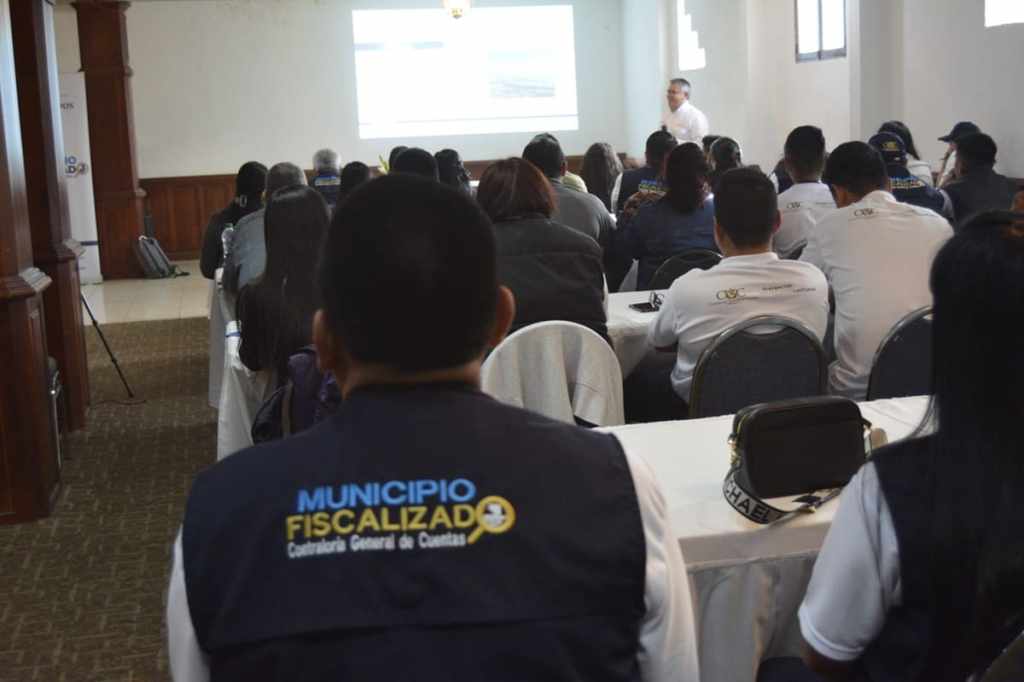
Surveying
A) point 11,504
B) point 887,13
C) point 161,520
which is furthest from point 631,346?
point 887,13

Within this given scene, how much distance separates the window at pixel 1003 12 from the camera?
699 centimetres

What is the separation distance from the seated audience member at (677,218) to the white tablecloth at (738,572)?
9.90ft

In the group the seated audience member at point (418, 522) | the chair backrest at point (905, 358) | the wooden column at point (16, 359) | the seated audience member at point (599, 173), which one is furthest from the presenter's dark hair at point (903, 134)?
the seated audience member at point (418, 522)

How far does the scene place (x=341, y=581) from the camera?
3.42 ft

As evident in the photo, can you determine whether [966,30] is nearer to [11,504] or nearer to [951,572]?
[11,504]

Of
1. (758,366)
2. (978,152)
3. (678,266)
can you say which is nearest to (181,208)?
(978,152)

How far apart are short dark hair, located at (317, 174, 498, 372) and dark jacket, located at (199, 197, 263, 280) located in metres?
5.21

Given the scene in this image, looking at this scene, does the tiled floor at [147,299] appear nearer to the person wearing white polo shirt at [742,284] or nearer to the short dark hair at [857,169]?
the short dark hair at [857,169]

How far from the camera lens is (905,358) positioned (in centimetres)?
303

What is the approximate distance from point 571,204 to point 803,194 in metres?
1.03

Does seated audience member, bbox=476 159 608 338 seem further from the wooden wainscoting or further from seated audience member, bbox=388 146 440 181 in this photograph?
the wooden wainscoting

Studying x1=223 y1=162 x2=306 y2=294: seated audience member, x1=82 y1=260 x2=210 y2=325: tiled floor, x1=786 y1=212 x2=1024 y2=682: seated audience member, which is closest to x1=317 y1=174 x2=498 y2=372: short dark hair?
x1=786 y1=212 x2=1024 y2=682: seated audience member

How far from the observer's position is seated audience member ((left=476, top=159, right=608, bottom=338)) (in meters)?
3.42

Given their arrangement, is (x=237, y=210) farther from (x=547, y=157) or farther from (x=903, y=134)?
(x=903, y=134)
